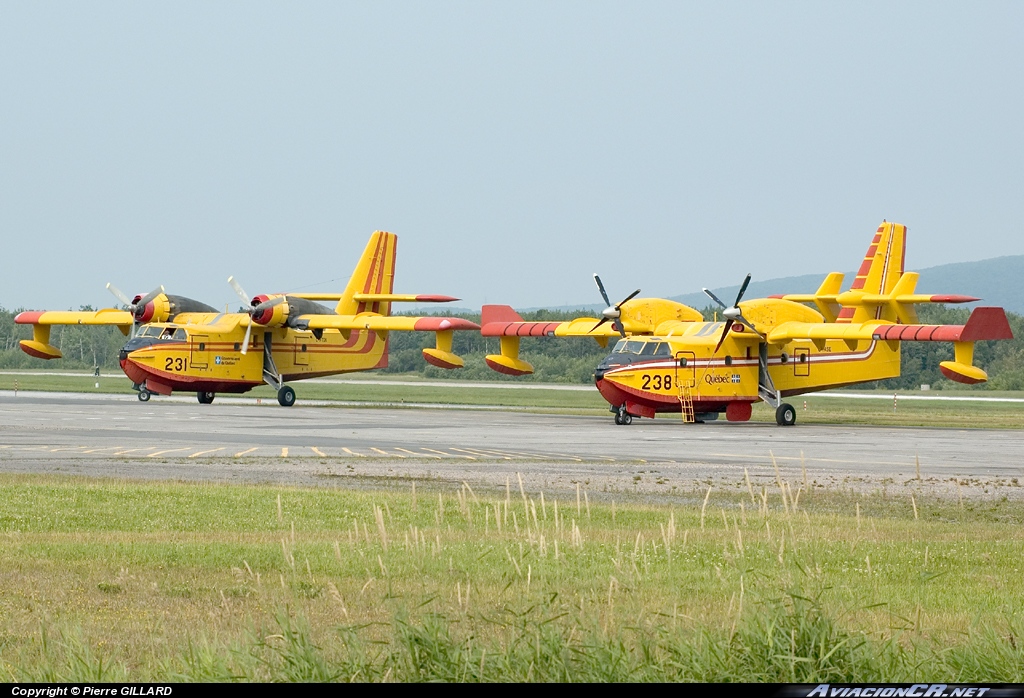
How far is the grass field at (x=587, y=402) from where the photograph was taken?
4797cm

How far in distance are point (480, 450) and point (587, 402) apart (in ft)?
118

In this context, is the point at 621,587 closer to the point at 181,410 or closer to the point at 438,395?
the point at 181,410

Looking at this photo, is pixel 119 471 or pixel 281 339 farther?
pixel 281 339

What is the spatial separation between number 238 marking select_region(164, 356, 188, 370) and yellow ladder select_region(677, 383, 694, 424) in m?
20.4

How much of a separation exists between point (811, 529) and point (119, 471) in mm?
11853

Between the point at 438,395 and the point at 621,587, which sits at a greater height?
the point at 621,587

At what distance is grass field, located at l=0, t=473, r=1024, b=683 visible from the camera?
20.5 feet

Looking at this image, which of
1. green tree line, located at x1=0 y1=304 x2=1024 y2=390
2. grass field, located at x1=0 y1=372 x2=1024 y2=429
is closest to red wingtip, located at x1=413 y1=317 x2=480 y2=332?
grass field, located at x1=0 y1=372 x2=1024 y2=429

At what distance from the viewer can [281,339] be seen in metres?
54.2

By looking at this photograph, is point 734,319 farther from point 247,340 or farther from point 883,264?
point 247,340

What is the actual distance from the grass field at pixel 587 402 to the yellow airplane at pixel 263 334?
13.6 feet

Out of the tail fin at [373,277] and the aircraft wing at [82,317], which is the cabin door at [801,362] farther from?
the aircraft wing at [82,317]

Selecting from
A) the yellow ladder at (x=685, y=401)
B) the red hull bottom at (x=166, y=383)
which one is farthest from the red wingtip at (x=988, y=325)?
the red hull bottom at (x=166, y=383)

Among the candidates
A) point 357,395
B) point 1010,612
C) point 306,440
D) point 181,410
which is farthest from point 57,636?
point 357,395
